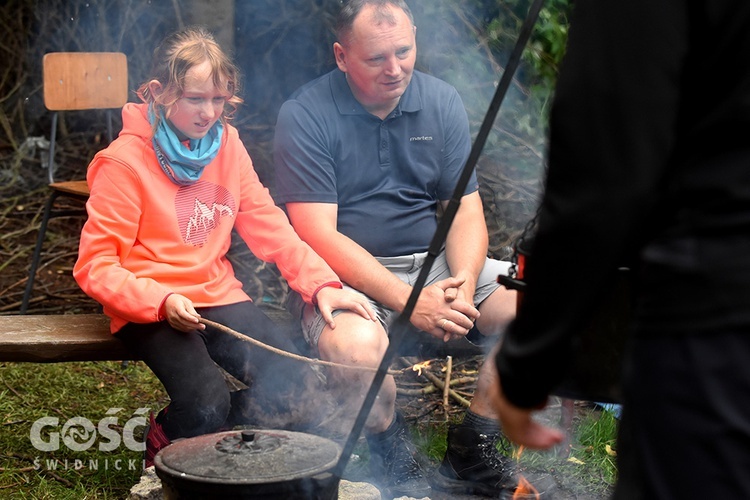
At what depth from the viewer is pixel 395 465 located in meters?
3.62

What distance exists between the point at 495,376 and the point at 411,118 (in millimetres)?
2610

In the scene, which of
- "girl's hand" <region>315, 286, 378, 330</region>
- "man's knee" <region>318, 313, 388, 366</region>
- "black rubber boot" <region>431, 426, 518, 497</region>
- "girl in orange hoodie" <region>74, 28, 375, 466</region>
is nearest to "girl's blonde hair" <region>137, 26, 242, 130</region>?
"girl in orange hoodie" <region>74, 28, 375, 466</region>

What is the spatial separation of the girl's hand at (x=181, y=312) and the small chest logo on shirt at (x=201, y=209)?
1.17 ft

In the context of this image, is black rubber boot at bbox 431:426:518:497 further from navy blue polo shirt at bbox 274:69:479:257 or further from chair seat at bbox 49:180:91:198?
chair seat at bbox 49:180:91:198

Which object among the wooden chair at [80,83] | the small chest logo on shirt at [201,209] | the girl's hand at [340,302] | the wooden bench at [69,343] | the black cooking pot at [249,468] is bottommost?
the black cooking pot at [249,468]

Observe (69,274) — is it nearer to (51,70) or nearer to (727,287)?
(51,70)

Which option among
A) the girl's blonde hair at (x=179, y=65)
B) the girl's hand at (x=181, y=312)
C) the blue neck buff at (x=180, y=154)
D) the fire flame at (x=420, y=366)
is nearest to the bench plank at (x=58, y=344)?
the girl's hand at (x=181, y=312)

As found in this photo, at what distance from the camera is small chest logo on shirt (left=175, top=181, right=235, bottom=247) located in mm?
3467

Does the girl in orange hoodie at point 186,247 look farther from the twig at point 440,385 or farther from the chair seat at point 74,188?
the chair seat at point 74,188

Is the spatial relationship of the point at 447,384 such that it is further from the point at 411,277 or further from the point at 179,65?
the point at 179,65

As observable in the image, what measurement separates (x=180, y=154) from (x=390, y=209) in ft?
3.07

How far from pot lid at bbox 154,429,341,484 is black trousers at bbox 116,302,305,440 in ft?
2.28

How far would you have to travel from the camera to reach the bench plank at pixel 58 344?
3.50 metres

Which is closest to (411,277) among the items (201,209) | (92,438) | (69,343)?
(201,209)
